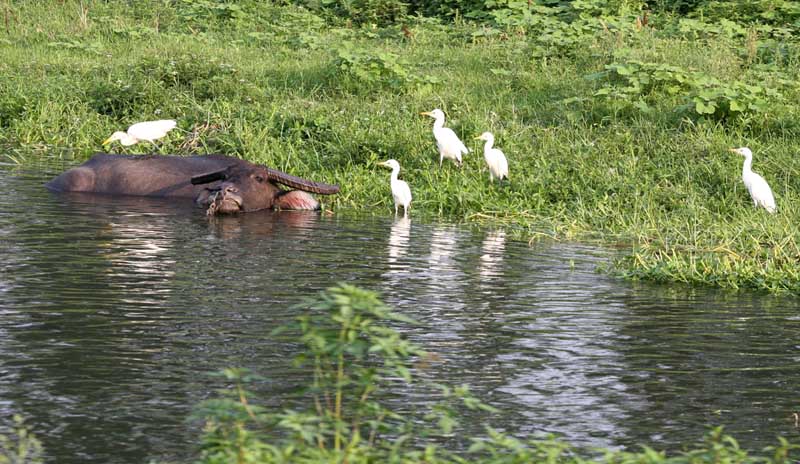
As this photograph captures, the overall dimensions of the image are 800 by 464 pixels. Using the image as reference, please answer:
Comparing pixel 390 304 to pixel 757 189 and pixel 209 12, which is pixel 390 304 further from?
pixel 209 12

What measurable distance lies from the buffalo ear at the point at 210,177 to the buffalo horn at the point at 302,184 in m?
0.41

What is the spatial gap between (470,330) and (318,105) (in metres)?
8.23

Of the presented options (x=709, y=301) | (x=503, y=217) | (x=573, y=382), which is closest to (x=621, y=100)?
(x=503, y=217)

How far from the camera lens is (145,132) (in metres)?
13.7

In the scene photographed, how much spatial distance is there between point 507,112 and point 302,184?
12.1 ft

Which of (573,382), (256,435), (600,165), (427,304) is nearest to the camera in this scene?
(256,435)

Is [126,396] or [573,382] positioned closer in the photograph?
[126,396]

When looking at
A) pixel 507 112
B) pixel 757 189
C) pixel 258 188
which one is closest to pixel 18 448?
pixel 258 188

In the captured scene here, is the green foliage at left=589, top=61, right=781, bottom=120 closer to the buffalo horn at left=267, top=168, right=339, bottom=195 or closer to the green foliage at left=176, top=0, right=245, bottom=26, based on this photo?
the buffalo horn at left=267, top=168, right=339, bottom=195

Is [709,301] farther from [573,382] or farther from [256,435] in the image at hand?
[256,435]

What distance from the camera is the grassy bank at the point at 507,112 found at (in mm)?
11727

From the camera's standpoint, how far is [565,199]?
12.5 metres

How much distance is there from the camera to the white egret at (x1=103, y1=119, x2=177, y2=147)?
44.7ft

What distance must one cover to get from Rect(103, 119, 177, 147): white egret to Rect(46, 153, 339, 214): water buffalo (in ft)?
1.63
